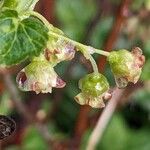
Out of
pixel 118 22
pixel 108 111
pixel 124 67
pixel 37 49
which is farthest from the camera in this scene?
pixel 108 111

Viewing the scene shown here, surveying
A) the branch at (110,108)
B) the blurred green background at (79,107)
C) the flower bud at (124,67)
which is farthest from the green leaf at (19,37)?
the blurred green background at (79,107)

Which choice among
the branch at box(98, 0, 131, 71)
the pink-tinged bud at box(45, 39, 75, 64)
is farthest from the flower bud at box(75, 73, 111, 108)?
the branch at box(98, 0, 131, 71)

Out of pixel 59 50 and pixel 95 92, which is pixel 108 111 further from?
pixel 59 50

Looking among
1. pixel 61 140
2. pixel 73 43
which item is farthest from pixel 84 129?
pixel 73 43

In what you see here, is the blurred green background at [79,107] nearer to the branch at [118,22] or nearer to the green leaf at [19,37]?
the branch at [118,22]

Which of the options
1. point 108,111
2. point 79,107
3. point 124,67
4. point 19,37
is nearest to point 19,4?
point 19,37

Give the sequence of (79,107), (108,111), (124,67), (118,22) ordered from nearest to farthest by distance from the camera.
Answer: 1. (124,67)
2. (118,22)
3. (108,111)
4. (79,107)

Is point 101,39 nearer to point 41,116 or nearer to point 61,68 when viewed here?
point 61,68
